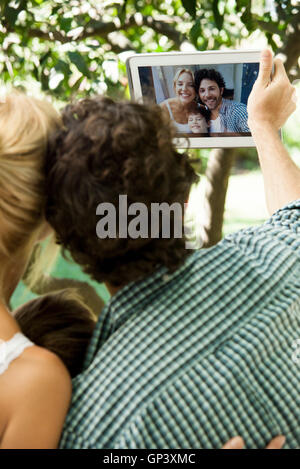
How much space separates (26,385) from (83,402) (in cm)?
10

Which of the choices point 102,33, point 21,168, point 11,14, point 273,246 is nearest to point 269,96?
point 273,246

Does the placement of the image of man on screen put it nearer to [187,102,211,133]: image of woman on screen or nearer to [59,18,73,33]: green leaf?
[187,102,211,133]: image of woman on screen

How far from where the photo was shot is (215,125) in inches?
65.4

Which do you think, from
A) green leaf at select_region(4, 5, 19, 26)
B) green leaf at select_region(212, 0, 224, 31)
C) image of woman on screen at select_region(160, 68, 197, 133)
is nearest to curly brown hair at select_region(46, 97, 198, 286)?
image of woman on screen at select_region(160, 68, 197, 133)

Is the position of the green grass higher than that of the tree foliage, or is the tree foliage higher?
the tree foliage

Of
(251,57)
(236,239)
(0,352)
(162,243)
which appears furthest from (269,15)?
(0,352)

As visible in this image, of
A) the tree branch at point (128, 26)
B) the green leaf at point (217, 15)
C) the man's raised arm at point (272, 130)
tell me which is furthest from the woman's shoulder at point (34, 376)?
the tree branch at point (128, 26)

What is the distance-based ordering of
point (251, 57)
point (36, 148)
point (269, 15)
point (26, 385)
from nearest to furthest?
point (26, 385), point (36, 148), point (251, 57), point (269, 15)

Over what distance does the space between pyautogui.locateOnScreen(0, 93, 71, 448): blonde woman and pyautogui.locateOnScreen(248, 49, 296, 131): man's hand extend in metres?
0.57

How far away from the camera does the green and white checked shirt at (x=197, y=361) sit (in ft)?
3.31

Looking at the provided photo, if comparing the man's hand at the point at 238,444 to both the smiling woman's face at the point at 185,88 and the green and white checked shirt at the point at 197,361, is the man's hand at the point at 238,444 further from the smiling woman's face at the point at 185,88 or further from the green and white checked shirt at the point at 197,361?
the smiling woman's face at the point at 185,88

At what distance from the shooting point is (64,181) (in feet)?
3.42

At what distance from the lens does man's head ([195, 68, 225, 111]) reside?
1.60m

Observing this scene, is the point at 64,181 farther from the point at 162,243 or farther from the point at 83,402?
the point at 83,402
